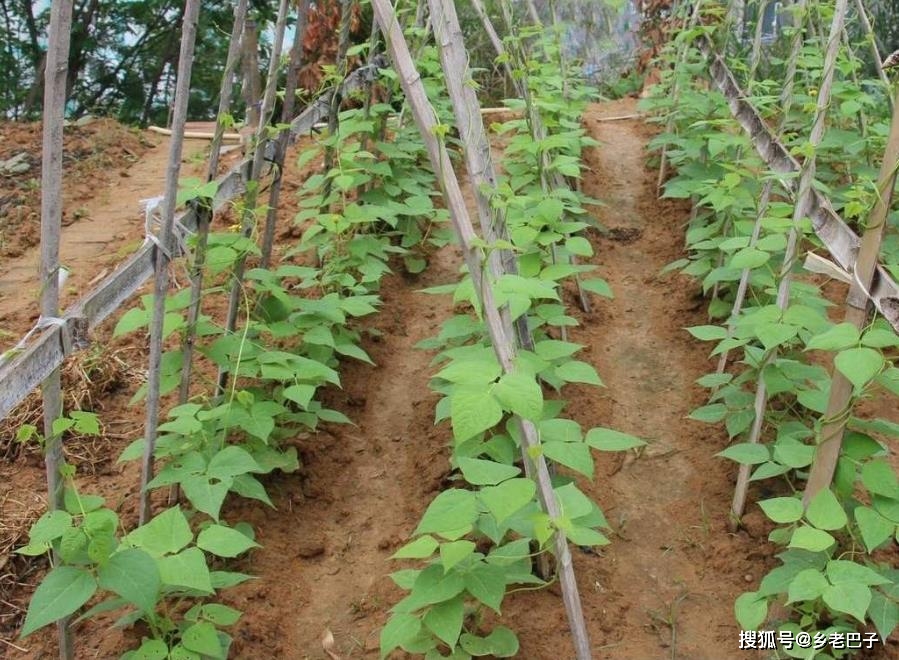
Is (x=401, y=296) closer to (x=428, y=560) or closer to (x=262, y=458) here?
(x=262, y=458)

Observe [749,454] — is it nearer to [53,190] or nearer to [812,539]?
[812,539]

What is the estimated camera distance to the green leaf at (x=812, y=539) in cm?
223

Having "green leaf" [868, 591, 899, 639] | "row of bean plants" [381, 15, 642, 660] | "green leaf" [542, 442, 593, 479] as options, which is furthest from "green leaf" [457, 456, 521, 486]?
"green leaf" [868, 591, 899, 639]

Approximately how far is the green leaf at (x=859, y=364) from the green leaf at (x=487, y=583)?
91cm

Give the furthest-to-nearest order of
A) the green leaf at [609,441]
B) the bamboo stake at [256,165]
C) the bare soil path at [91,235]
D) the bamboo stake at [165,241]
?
the bare soil path at [91,235]
the bamboo stake at [256,165]
the bamboo stake at [165,241]
the green leaf at [609,441]

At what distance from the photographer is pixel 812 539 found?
7.43 ft

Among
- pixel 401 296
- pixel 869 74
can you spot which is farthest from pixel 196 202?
pixel 869 74

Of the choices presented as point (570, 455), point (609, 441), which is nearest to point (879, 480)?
point (609, 441)

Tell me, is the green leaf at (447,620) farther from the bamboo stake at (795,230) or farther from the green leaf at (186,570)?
the bamboo stake at (795,230)

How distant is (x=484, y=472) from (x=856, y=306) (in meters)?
1.00

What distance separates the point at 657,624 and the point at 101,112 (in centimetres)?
879

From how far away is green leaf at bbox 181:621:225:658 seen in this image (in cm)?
232

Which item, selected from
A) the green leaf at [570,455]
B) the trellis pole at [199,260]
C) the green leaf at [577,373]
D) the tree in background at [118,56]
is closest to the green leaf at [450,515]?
the green leaf at [570,455]

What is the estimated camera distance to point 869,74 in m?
8.30
